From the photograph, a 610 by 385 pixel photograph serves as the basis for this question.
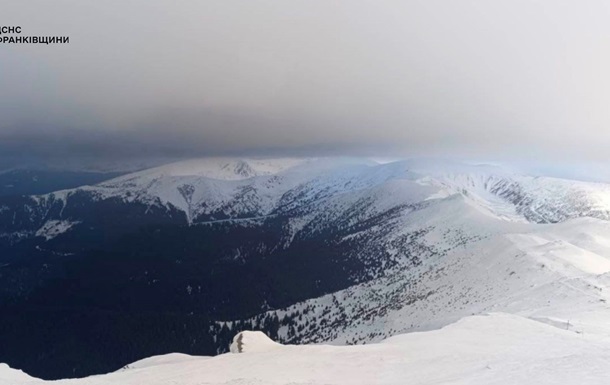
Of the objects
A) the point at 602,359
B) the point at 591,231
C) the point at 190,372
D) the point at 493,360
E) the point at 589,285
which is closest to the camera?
the point at 602,359

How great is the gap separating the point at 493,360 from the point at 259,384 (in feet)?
48.2

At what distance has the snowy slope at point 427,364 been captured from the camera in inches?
960

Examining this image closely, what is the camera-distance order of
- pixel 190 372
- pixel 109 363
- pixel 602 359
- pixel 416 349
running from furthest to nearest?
pixel 109 363
pixel 416 349
pixel 190 372
pixel 602 359

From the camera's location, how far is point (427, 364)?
28734mm

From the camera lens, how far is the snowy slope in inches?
960

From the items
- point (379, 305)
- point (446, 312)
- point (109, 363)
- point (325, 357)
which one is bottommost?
point (109, 363)

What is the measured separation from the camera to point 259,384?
26328 mm

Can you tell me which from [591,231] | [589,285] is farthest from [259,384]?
[591,231]

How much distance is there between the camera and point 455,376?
83.0 ft

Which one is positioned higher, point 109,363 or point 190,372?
point 190,372

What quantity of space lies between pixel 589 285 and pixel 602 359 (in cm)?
5403

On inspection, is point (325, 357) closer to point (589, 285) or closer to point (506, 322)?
point (506, 322)

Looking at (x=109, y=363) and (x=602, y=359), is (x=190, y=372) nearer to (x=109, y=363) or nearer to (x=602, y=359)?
(x=602, y=359)

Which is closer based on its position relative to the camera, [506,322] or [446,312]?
[506,322]
